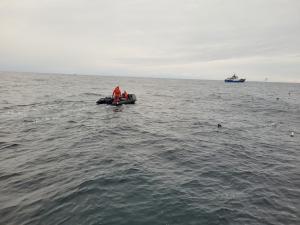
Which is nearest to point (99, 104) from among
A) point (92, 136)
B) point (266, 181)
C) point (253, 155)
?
point (92, 136)

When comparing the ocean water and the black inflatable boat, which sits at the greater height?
the black inflatable boat

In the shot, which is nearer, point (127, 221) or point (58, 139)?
point (127, 221)

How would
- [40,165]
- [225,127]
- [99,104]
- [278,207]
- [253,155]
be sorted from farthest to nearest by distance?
[99,104] → [225,127] → [253,155] → [40,165] → [278,207]

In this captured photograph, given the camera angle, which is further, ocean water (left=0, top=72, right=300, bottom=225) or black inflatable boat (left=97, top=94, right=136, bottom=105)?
black inflatable boat (left=97, top=94, right=136, bottom=105)

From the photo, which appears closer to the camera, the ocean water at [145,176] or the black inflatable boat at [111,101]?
the ocean water at [145,176]

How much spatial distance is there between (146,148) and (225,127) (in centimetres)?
998

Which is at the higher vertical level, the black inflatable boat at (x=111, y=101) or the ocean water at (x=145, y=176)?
the black inflatable boat at (x=111, y=101)

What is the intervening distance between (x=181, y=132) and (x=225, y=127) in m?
4.87

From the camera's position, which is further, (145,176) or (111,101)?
(111,101)

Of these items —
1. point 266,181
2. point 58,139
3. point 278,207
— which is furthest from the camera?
point 58,139

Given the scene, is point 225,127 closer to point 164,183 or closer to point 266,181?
point 266,181

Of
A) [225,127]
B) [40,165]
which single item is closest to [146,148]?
[40,165]

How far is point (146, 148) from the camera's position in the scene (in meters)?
14.4

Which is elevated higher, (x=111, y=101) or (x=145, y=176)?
(x=111, y=101)
